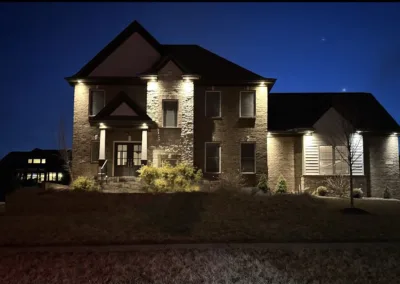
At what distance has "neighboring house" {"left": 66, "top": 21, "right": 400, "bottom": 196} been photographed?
2211 centimetres

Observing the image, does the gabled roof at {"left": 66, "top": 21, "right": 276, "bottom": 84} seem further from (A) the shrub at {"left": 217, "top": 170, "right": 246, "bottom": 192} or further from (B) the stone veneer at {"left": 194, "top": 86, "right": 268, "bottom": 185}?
(A) the shrub at {"left": 217, "top": 170, "right": 246, "bottom": 192}

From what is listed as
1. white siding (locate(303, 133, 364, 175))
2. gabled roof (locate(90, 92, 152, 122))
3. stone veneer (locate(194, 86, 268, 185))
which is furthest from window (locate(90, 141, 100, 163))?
white siding (locate(303, 133, 364, 175))

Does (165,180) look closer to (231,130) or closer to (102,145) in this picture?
(102,145)

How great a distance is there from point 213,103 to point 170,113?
2703mm

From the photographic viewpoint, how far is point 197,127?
75.2 ft

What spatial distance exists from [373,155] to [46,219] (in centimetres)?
1874

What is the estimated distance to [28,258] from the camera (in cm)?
854

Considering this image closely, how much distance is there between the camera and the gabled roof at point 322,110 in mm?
23625

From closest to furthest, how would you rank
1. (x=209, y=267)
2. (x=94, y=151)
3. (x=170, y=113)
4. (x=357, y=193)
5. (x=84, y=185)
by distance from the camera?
(x=209, y=267) → (x=84, y=185) → (x=357, y=193) → (x=170, y=113) → (x=94, y=151)

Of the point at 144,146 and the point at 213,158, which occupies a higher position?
the point at 144,146

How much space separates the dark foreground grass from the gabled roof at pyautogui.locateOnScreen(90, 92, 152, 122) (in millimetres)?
12966

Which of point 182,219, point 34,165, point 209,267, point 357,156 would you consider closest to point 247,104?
point 357,156

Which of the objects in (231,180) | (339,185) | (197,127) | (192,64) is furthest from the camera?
(192,64)

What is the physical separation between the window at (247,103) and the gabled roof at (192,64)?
0.87 meters
